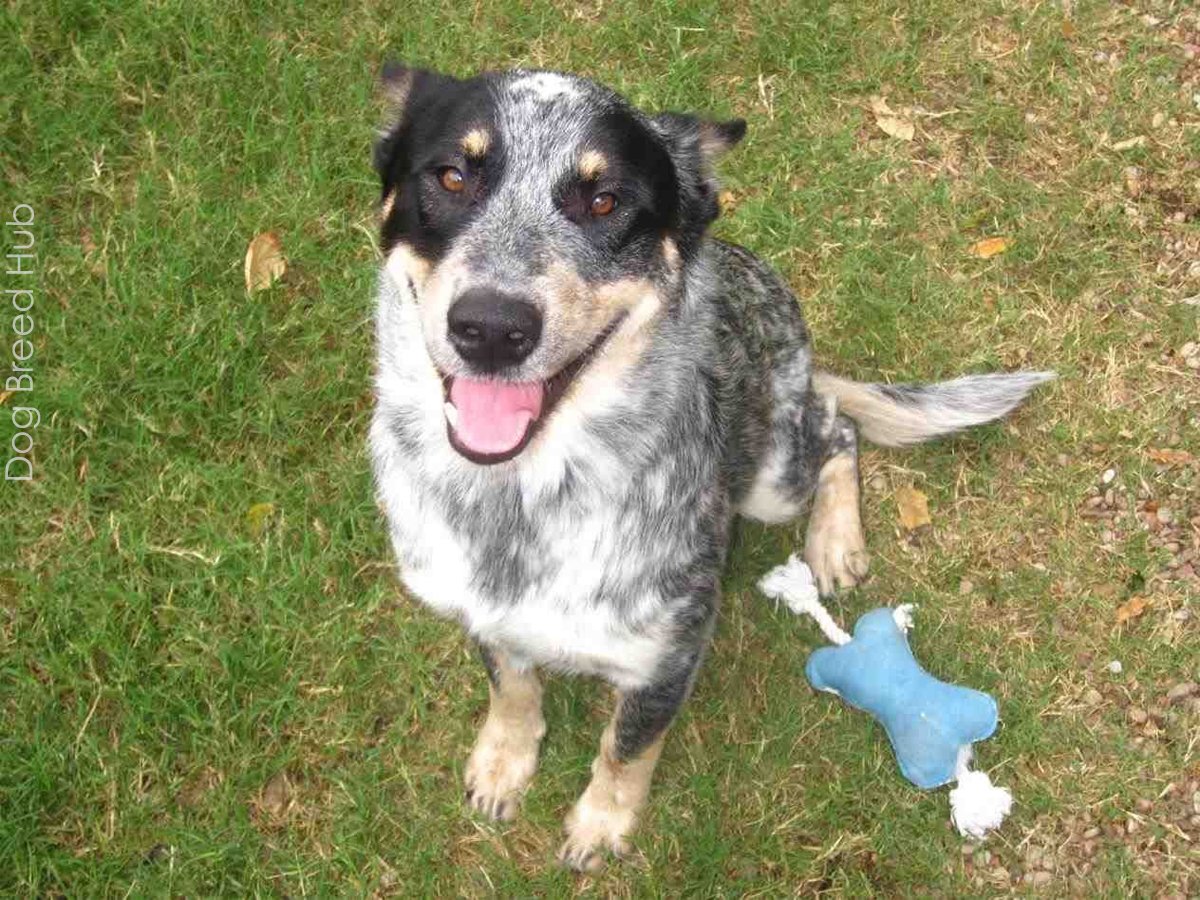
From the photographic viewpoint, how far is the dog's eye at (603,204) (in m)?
2.90

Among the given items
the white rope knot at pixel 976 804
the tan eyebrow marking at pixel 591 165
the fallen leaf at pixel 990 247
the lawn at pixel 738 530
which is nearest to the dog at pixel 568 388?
the tan eyebrow marking at pixel 591 165

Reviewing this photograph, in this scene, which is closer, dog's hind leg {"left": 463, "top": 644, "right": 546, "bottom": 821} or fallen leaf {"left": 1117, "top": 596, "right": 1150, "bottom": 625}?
dog's hind leg {"left": 463, "top": 644, "right": 546, "bottom": 821}

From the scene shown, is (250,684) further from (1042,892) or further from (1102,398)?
(1102,398)

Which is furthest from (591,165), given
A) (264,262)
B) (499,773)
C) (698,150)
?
(264,262)

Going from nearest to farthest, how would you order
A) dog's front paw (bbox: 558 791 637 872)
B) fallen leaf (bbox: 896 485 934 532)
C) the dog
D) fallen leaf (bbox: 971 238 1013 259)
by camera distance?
the dog < dog's front paw (bbox: 558 791 637 872) < fallen leaf (bbox: 896 485 934 532) < fallen leaf (bbox: 971 238 1013 259)

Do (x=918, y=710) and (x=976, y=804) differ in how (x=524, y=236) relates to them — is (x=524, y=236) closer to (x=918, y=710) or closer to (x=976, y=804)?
(x=918, y=710)

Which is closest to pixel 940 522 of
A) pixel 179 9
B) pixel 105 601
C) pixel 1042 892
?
pixel 1042 892

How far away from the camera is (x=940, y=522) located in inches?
176

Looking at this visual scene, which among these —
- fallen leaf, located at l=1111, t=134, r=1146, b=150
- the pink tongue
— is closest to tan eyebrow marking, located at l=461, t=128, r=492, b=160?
the pink tongue

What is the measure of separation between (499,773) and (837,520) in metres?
1.55

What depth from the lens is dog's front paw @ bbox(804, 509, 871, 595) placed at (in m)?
4.32

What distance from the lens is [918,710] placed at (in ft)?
12.7

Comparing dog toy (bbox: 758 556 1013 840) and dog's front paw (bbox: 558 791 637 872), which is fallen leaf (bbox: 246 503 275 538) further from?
dog toy (bbox: 758 556 1013 840)

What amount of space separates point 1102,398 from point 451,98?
2990 mm
